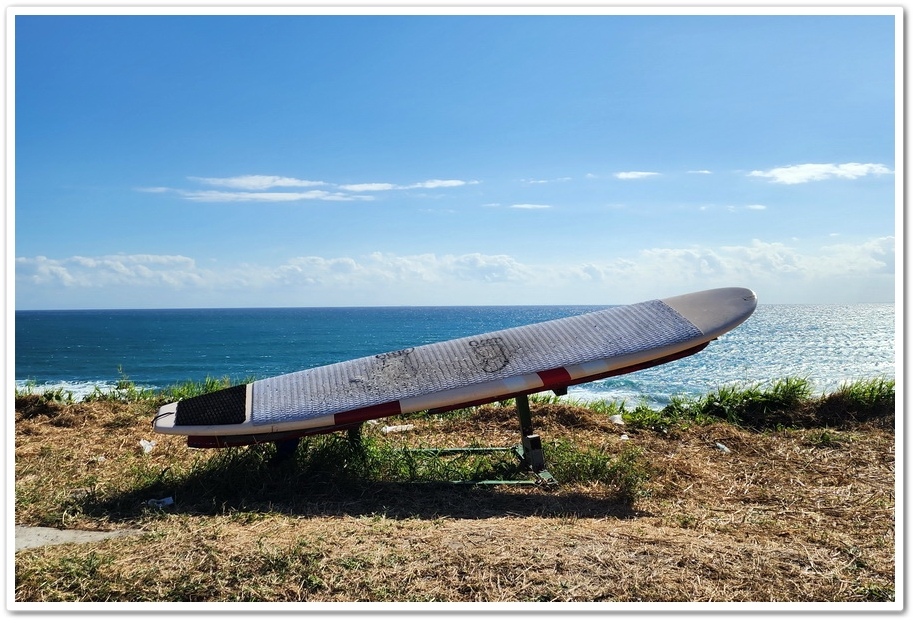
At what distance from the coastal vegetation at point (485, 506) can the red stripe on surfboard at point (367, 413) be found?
36cm

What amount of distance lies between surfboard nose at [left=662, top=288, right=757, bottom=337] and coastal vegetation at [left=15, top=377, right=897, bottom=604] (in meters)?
1.12

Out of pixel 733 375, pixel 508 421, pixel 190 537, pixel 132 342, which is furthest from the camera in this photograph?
pixel 132 342

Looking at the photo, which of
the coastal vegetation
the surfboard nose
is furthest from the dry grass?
the surfboard nose

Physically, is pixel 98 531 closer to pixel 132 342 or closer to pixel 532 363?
pixel 532 363

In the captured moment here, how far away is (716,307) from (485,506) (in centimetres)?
237

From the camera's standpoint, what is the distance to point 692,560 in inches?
113

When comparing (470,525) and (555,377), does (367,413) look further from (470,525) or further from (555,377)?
(555,377)

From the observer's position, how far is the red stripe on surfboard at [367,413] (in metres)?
4.20

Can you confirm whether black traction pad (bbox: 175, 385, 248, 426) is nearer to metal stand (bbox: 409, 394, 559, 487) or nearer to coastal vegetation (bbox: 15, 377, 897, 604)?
coastal vegetation (bbox: 15, 377, 897, 604)

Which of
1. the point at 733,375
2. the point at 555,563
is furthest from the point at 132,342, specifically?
the point at 555,563
